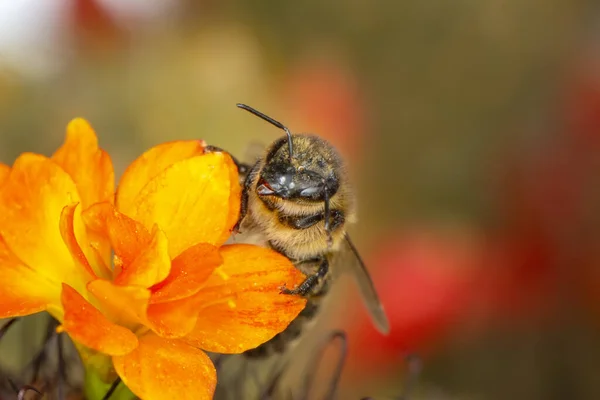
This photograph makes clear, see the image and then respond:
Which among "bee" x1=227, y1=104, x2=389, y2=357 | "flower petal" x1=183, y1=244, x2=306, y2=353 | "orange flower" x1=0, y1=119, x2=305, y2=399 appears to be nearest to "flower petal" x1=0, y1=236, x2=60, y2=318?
Answer: "orange flower" x1=0, y1=119, x2=305, y2=399

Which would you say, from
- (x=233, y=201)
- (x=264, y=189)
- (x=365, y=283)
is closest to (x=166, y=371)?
(x=233, y=201)

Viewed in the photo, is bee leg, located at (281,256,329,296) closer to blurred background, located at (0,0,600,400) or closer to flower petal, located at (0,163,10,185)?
flower petal, located at (0,163,10,185)

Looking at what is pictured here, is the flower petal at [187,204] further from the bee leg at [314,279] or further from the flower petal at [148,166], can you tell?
the bee leg at [314,279]

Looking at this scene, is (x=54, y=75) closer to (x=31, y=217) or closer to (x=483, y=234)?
(x=483, y=234)

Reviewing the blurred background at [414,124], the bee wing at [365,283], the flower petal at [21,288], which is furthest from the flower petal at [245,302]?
the blurred background at [414,124]

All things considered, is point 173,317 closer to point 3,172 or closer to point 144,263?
point 144,263
